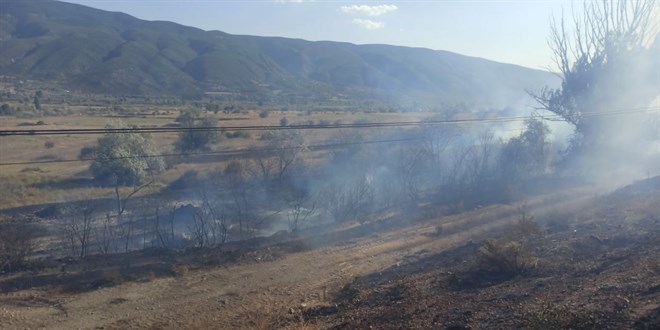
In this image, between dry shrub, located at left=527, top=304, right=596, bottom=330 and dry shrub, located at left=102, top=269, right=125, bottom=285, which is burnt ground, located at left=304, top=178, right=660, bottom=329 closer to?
dry shrub, located at left=527, top=304, right=596, bottom=330

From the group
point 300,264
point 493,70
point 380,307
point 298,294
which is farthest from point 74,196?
point 493,70

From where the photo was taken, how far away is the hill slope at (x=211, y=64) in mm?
95562

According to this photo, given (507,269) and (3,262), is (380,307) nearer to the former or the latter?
(507,269)

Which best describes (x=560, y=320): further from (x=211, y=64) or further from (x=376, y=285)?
(x=211, y=64)

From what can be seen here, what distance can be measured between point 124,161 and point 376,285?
1748cm

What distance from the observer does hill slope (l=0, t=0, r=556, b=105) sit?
9556cm

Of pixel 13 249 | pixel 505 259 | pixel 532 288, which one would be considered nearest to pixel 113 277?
pixel 13 249

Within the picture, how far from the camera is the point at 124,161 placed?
84.4 feet

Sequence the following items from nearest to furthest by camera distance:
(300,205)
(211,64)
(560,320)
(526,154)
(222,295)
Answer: (560,320)
(222,295)
(300,205)
(526,154)
(211,64)

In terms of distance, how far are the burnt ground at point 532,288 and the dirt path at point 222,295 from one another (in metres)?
0.87

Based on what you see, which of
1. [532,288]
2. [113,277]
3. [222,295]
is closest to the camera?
[532,288]

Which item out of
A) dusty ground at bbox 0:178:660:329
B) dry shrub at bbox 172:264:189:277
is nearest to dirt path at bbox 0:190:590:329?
dusty ground at bbox 0:178:660:329

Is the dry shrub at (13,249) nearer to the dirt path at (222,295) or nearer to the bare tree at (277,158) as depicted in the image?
the dirt path at (222,295)

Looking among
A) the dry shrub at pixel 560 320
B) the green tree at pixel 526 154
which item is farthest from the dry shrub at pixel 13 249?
the green tree at pixel 526 154
